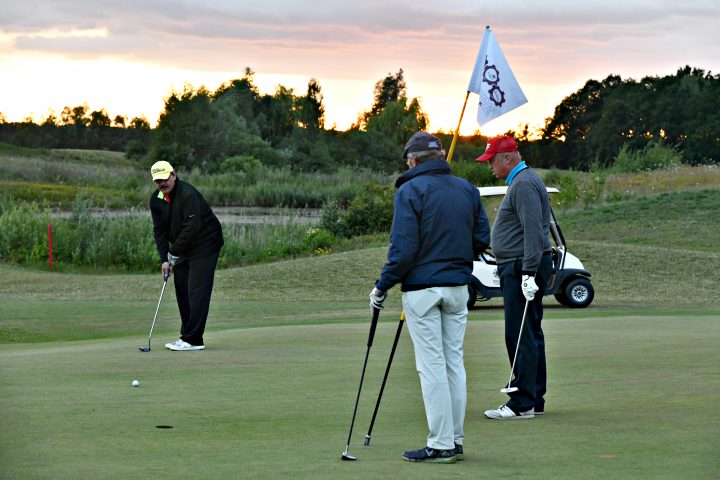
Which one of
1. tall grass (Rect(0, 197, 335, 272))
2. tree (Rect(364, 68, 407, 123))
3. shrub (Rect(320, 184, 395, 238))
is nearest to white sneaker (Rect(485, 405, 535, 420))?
tall grass (Rect(0, 197, 335, 272))

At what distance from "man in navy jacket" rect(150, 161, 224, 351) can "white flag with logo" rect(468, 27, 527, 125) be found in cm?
337

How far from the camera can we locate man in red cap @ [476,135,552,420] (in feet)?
27.0

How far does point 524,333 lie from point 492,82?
3.65 metres

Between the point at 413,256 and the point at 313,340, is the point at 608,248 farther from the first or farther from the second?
the point at 413,256

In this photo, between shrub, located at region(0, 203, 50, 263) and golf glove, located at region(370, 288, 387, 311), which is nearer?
golf glove, located at region(370, 288, 387, 311)

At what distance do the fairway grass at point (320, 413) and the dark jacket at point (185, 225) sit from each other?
114 cm

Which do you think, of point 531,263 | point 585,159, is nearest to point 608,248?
point 531,263

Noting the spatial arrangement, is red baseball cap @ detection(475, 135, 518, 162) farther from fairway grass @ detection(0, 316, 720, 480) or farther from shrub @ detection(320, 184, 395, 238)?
shrub @ detection(320, 184, 395, 238)

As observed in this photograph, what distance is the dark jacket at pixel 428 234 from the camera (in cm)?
681

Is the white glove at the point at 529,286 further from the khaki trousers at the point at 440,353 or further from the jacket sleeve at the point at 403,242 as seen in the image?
the jacket sleeve at the point at 403,242

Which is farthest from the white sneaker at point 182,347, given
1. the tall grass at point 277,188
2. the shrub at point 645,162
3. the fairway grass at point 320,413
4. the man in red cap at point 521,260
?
the shrub at point 645,162

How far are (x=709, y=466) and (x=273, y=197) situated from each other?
57947 millimetres

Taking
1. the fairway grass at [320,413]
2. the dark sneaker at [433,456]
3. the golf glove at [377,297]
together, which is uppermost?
the golf glove at [377,297]

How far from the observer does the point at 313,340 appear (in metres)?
14.3
